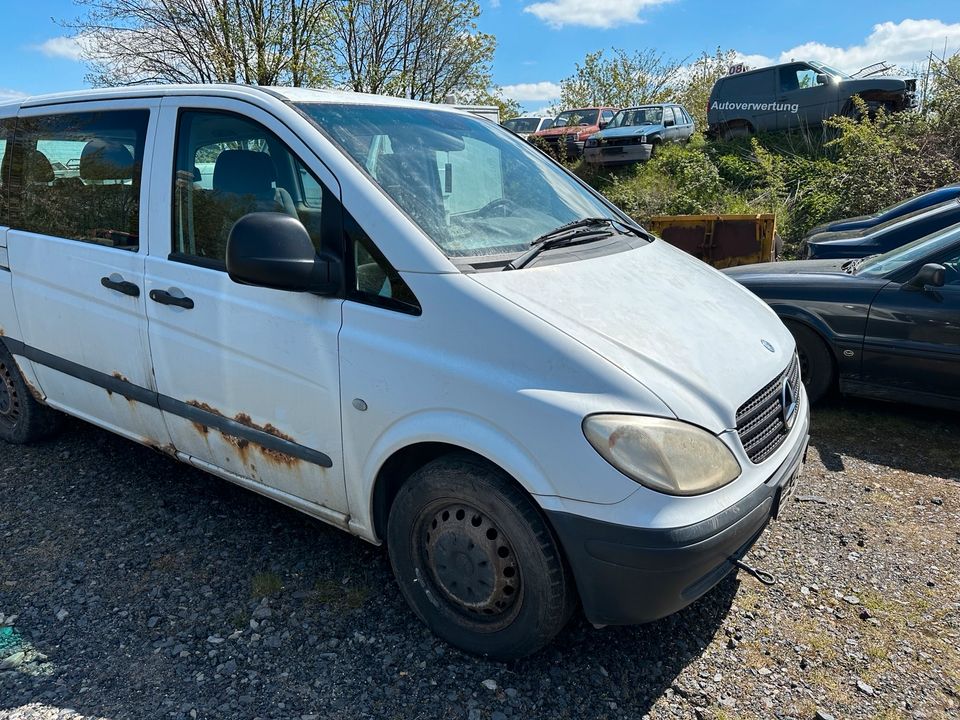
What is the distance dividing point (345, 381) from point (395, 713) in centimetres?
110

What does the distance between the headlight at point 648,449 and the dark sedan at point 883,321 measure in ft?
10.4

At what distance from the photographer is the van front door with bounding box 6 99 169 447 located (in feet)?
10.2

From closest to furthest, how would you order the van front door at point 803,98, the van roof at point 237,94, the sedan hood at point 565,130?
the van roof at point 237,94 < the van front door at point 803,98 < the sedan hood at point 565,130

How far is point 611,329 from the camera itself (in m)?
2.26

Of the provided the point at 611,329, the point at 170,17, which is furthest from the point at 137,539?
the point at 170,17

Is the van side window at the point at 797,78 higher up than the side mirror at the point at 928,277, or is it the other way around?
the van side window at the point at 797,78

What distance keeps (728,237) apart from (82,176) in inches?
267

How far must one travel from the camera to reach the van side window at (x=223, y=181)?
2.70 metres

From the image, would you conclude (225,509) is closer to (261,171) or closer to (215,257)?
(215,257)

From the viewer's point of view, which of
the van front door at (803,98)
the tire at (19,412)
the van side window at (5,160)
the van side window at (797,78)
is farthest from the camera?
the van side window at (797,78)

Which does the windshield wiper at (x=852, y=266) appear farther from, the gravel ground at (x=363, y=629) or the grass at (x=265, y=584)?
the grass at (x=265, y=584)

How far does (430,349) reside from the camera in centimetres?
227

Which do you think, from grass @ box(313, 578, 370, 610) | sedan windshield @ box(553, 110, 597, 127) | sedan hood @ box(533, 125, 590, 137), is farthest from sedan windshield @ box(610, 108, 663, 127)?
grass @ box(313, 578, 370, 610)

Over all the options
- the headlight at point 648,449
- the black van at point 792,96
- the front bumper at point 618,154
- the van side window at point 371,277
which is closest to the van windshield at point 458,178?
the van side window at point 371,277
